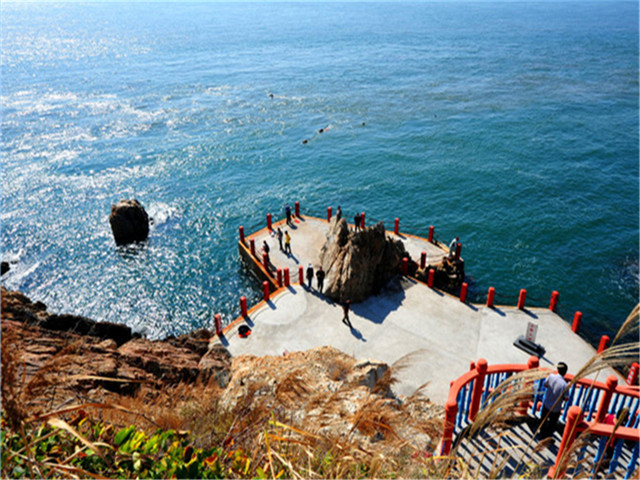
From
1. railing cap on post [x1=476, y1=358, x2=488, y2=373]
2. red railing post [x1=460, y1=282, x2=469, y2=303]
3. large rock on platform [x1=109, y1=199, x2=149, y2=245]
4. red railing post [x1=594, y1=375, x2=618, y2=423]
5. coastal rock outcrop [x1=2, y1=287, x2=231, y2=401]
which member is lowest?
large rock on platform [x1=109, y1=199, x2=149, y2=245]

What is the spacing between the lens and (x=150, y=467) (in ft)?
12.5

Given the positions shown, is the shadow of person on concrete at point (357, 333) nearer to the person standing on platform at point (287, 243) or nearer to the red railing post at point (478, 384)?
the person standing on platform at point (287, 243)

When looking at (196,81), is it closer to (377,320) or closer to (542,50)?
(377,320)

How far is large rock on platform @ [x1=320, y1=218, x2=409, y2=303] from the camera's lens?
65.8 feet

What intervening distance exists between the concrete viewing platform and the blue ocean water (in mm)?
4242

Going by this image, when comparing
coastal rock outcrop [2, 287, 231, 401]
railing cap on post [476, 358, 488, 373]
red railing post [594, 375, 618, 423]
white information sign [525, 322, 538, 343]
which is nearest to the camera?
railing cap on post [476, 358, 488, 373]

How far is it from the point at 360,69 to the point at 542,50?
50.3 m

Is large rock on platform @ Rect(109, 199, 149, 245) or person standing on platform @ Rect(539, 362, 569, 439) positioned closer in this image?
person standing on platform @ Rect(539, 362, 569, 439)

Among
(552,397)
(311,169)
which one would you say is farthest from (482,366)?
(311,169)

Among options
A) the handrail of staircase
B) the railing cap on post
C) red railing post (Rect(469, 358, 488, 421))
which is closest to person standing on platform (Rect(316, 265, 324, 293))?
the handrail of staircase

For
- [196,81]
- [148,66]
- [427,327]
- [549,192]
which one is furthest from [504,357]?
[148,66]

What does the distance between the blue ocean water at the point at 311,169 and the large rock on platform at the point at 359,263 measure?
6925 mm

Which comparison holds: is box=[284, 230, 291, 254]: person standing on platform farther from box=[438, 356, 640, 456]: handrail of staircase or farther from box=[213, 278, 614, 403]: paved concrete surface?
box=[438, 356, 640, 456]: handrail of staircase

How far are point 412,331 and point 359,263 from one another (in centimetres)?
398
